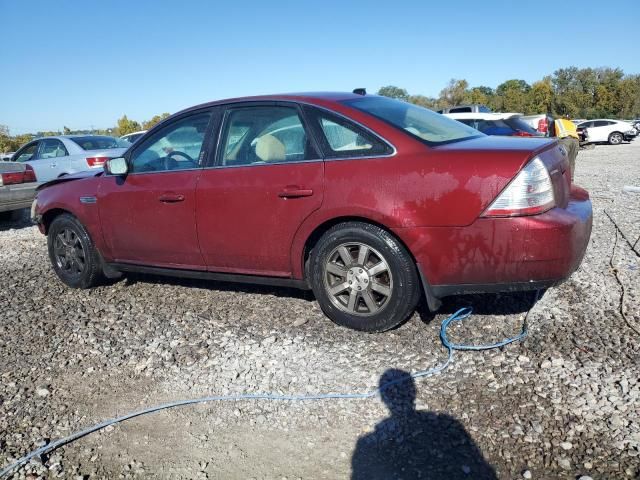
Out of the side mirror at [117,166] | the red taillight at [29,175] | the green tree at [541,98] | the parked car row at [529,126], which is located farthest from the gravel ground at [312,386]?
the green tree at [541,98]

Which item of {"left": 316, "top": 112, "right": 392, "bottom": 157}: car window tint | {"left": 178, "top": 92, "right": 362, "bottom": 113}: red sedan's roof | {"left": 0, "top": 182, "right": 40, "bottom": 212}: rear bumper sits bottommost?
{"left": 0, "top": 182, "right": 40, "bottom": 212}: rear bumper

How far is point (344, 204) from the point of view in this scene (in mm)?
3527

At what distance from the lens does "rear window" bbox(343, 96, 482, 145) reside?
146 inches

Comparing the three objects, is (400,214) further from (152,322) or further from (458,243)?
(152,322)

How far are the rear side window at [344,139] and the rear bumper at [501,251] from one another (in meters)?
0.58

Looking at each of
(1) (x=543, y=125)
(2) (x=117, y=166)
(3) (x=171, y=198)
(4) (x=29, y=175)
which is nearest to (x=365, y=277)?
(3) (x=171, y=198)

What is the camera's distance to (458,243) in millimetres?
3248

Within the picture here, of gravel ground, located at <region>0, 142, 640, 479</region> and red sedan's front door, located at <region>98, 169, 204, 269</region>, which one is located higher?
red sedan's front door, located at <region>98, 169, 204, 269</region>

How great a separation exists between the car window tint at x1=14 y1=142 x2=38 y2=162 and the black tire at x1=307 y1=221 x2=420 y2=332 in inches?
366

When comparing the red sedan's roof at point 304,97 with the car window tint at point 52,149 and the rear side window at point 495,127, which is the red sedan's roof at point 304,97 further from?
the rear side window at point 495,127

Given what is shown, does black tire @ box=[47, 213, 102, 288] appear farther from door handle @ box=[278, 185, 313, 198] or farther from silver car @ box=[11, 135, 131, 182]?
silver car @ box=[11, 135, 131, 182]

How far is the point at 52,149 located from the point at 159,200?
7.59 meters

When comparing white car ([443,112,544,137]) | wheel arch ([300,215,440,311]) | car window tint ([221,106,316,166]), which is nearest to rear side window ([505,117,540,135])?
white car ([443,112,544,137])

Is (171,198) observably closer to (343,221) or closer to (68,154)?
(343,221)
